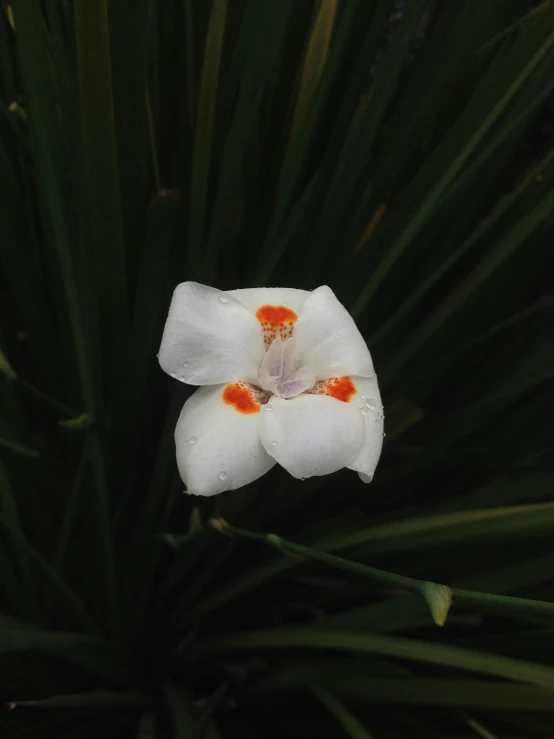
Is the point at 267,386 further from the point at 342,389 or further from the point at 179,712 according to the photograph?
the point at 179,712

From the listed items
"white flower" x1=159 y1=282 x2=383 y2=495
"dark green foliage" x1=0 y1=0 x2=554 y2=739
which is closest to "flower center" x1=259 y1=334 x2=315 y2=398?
"white flower" x1=159 y1=282 x2=383 y2=495

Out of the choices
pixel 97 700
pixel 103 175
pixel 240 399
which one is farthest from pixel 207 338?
pixel 97 700

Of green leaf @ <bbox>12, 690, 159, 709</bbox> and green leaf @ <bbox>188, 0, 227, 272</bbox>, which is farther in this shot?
green leaf @ <bbox>188, 0, 227, 272</bbox>

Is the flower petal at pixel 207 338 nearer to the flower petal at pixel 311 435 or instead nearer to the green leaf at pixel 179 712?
the flower petal at pixel 311 435

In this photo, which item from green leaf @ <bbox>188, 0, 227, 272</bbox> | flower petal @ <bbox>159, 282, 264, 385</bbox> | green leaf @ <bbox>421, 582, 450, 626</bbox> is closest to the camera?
green leaf @ <bbox>421, 582, 450, 626</bbox>

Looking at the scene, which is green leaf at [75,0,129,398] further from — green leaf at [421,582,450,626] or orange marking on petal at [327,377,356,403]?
green leaf at [421,582,450,626]

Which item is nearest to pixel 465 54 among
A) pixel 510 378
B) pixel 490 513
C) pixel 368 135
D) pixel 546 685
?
pixel 368 135

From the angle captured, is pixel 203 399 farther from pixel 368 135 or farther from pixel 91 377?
pixel 368 135
